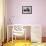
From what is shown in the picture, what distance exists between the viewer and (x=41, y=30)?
100 inches

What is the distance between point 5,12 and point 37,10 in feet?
2.07

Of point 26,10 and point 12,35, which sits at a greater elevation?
point 26,10

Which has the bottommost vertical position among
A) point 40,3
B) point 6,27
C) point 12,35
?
point 12,35

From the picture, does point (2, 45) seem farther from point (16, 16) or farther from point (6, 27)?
point (16, 16)

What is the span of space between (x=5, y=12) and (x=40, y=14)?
690mm

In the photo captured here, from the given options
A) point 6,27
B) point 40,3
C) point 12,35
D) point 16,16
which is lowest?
point 12,35

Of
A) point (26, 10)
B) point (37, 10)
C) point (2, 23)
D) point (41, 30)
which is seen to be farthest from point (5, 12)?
point (41, 30)

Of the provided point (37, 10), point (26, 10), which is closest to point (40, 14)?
point (37, 10)

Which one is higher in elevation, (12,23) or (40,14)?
(40,14)

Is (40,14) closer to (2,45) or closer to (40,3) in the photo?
(40,3)

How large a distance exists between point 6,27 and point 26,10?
A: 518mm

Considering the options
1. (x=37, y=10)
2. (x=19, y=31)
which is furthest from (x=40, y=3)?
(x=19, y=31)

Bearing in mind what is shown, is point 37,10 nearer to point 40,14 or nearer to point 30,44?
point 40,14

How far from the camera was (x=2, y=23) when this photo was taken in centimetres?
253
